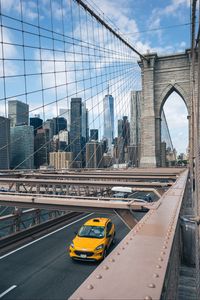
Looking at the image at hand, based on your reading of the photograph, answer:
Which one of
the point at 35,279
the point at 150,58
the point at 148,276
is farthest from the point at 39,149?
the point at 150,58

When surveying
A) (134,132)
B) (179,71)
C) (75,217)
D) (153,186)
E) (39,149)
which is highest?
(179,71)

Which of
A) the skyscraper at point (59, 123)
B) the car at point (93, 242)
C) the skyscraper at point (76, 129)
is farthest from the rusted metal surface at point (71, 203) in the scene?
the skyscraper at point (76, 129)

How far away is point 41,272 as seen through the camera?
31.6 feet

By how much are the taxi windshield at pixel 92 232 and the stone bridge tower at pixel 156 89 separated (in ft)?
78.9

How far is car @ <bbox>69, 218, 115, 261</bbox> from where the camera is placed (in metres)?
11.0

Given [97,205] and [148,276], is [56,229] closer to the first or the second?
[97,205]

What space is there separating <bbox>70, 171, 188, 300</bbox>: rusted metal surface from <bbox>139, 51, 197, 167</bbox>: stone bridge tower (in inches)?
1334

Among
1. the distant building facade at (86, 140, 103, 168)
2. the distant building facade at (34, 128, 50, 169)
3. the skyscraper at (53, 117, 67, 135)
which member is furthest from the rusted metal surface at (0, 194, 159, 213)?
the distant building facade at (86, 140, 103, 168)

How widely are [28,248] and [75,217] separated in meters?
7.91

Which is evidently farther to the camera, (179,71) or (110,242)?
(179,71)

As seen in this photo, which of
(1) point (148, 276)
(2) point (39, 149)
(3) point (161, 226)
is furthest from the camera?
(2) point (39, 149)

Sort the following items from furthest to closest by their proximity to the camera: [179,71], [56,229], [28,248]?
[179,71]
[56,229]
[28,248]

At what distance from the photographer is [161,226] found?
313cm

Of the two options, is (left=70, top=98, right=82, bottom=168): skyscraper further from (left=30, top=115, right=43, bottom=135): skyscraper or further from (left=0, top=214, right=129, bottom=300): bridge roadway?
(left=0, top=214, right=129, bottom=300): bridge roadway
